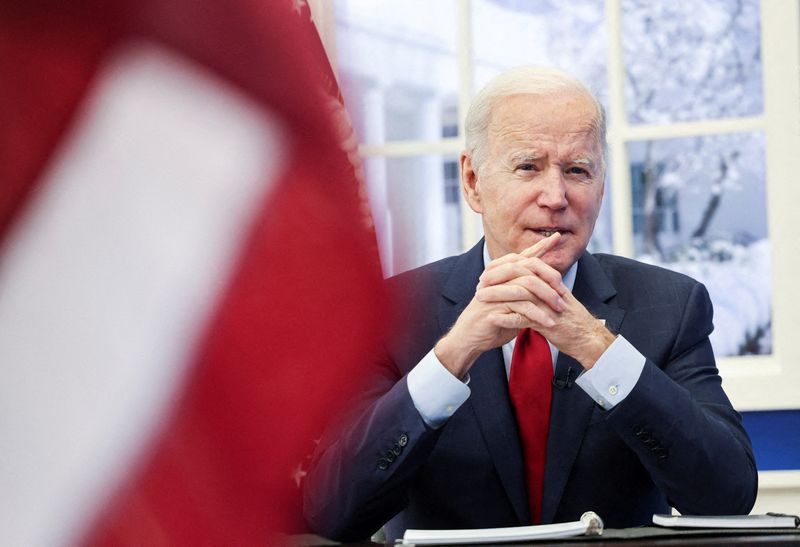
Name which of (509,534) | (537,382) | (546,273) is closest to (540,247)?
(546,273)

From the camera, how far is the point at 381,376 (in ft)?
5.34

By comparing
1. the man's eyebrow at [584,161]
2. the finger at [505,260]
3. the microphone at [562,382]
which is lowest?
the microphone at [562,382]

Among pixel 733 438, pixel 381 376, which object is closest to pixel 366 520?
pixel 381 376

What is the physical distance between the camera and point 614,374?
1.43 meters

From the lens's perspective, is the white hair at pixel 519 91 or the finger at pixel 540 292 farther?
the white hair at pixel 519 91

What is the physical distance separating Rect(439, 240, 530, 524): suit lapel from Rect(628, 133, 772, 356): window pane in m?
1.48

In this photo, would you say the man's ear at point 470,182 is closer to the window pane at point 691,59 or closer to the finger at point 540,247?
the finger at point 540,247

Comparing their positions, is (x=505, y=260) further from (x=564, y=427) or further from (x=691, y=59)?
(x=691, y=59)

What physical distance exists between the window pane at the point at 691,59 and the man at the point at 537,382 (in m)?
1.43

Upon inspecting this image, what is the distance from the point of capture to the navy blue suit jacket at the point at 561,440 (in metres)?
1.44

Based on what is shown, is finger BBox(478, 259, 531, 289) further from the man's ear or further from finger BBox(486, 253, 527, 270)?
the man's ear

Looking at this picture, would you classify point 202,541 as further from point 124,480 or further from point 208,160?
point 208,160

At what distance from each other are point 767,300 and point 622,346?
162 cm

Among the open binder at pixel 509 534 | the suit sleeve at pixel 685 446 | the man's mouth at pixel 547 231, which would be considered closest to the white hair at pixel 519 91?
the man's mouth at pixel 547 231
